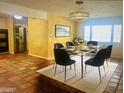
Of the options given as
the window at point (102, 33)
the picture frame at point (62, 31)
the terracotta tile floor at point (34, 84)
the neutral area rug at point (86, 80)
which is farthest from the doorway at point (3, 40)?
the window at point (102, 33)

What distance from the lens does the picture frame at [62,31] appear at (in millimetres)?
5953

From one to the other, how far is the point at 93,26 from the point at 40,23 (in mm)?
3105

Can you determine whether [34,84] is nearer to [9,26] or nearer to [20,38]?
[9,26]

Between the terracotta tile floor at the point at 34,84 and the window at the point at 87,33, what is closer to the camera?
the terracotta tile floor at the point at 34,84

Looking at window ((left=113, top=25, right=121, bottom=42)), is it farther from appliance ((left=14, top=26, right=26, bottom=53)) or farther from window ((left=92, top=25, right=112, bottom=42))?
appliance ((left=14, top=26, right=26, bottom=53))

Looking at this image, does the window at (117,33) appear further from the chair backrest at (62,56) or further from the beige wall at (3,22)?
the beige wall at (3,22)

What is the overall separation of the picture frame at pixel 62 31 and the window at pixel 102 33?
152 cm

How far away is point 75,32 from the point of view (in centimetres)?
764

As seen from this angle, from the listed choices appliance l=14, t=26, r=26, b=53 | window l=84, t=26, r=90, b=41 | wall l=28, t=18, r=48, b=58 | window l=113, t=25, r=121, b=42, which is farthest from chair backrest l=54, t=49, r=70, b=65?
appliance l=14, t=26, r=26, b=53

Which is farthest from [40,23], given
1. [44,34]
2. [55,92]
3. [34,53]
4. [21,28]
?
[55,92]

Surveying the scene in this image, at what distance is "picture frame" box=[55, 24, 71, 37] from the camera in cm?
595

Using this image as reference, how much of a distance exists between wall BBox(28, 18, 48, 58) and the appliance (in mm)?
1455

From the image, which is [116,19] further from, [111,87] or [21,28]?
[21,28]

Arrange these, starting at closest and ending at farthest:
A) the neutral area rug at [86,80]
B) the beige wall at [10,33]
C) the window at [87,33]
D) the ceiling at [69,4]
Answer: the neutral area rug at [86,80] → the ceiling at [69,4] → the beige wall at [10,33] → the window at [87,33]
